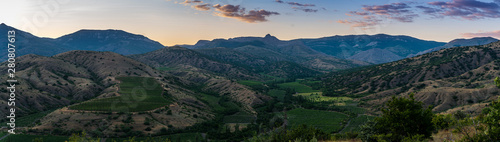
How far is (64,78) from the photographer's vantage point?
558 ft

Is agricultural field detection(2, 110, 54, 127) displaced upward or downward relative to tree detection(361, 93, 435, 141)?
downward

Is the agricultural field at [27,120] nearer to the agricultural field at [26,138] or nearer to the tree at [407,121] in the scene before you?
the agricultural field at [26,138]

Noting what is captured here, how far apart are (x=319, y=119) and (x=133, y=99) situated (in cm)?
10925

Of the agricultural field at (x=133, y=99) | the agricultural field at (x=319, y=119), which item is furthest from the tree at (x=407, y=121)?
the agricultural field at (x=133, y=99)

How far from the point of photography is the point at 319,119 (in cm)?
15262

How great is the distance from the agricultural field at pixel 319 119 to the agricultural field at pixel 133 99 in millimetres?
78770

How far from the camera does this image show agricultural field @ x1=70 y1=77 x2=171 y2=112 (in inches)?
4700

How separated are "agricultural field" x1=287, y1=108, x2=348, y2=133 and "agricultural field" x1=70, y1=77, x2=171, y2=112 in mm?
78770

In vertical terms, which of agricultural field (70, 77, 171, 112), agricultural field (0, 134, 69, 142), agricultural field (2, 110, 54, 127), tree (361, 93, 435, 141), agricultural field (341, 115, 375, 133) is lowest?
agricultural field (341, 115, 375, 133)

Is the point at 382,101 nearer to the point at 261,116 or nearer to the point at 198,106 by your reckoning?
the point at 261,116

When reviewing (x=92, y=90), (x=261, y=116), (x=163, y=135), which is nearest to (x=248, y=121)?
(x=261, y=116)

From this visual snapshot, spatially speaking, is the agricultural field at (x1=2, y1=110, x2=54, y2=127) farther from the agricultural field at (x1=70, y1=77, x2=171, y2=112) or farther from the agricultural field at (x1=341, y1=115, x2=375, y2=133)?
the agricultural field at (x1=341, y1=115, x2=375, y2=133)

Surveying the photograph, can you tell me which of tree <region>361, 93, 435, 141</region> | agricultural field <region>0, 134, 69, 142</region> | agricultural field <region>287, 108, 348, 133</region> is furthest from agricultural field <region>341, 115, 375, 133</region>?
agricultural field <region>0, 134, 69, 142</region>

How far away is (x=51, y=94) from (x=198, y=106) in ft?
275
